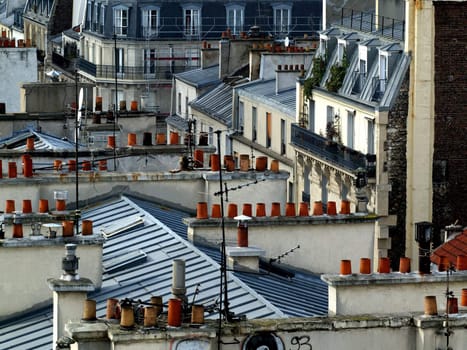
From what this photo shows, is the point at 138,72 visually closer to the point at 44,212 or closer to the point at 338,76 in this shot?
the point at 338,76

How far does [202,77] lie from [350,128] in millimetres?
29707

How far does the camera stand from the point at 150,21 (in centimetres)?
13738

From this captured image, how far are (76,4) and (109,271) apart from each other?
10455cm

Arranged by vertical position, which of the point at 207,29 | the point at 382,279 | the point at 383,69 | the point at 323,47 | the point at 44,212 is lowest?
the point at 207,29

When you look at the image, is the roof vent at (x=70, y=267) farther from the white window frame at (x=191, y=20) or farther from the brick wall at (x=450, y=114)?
the white window frame at (x=191, y=20)

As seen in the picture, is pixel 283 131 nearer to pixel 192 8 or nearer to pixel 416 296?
pixel 192 8

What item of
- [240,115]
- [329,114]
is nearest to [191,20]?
[240,115]

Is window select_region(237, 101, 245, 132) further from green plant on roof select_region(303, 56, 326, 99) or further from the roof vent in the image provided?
the roof vent

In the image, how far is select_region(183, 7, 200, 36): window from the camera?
138 meters

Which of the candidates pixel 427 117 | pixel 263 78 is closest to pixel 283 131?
pixel 263 78

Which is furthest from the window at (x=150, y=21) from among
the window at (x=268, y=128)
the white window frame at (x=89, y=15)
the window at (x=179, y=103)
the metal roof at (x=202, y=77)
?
the window at (x=268, y=128)

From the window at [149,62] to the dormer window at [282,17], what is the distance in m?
7.00

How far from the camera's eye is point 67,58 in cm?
14600

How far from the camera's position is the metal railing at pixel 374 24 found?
3499 inches
